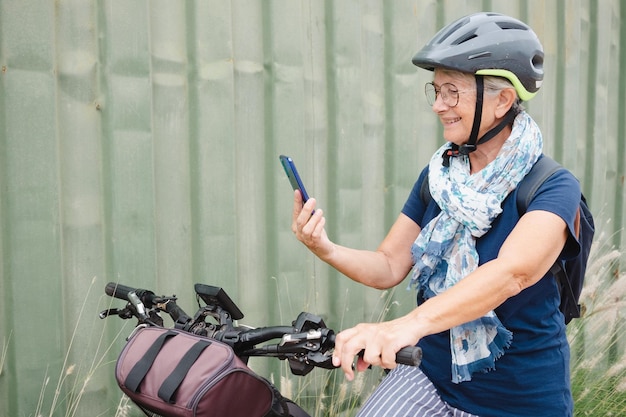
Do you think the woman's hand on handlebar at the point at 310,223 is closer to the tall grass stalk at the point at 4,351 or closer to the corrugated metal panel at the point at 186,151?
the corrugated metal panel at the point at 186,151

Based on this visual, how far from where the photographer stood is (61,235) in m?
3.32

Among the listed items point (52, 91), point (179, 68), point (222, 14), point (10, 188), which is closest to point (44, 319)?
point (10, 188)

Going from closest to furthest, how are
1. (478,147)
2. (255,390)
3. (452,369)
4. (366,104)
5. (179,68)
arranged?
(255,390)
(452,369)
(478,147)
(179,68)
(366,104)

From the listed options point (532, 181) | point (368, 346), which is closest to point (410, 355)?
point (368, 346)

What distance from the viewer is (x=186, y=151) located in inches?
147

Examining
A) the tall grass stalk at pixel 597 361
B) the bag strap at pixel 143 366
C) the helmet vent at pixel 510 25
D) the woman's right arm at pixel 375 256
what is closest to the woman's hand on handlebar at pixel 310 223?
the woman's right arm at pixel 375 256

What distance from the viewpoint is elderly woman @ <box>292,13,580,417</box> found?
95.8 inches

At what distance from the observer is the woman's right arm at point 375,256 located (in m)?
2.68

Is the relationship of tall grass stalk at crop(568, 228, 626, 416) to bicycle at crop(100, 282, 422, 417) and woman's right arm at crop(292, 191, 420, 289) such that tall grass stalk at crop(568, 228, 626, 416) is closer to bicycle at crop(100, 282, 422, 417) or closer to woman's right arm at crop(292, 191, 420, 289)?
woman's right arm at crop(292, 191, 420, 289)

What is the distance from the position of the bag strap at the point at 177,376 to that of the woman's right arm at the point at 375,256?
80 centimetres

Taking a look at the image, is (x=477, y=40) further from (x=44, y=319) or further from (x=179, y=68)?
(x=44, y=319)

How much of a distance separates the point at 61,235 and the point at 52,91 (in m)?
0.62

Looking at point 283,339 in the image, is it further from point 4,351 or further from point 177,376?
point 4,351

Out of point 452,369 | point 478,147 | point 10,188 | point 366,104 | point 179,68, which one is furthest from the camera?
point 366,104
